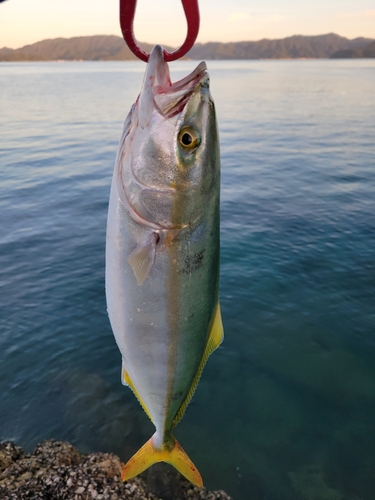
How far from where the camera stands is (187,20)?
213cm

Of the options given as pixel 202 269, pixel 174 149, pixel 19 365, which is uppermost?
pixel 174 149

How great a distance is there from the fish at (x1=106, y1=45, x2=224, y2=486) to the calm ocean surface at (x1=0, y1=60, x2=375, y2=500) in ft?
14.9

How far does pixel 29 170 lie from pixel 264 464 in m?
17.7

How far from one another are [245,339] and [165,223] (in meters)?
6.77

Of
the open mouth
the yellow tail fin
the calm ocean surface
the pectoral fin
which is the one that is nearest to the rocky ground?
the calm ocean surface

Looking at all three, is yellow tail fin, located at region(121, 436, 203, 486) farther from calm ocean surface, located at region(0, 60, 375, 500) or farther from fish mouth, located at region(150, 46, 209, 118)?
calm ocean surface, located at region(0, 60, 375, 500)

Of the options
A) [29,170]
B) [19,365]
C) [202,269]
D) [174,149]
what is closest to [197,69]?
[174,149]

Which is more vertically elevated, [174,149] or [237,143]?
[174,149]

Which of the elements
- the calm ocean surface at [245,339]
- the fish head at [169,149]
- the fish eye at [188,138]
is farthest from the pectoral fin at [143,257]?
the calm ocean surface at [245,339]

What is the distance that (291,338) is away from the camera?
8672mm

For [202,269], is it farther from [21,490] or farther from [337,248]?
[337,248]

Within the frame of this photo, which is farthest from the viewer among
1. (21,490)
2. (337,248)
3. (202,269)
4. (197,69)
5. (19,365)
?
(337,248)

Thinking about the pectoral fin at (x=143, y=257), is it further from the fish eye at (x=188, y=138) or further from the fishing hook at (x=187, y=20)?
the fishing hook at (x=187, y=20)

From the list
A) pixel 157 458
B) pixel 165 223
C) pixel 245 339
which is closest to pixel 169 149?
pixel 165 223
